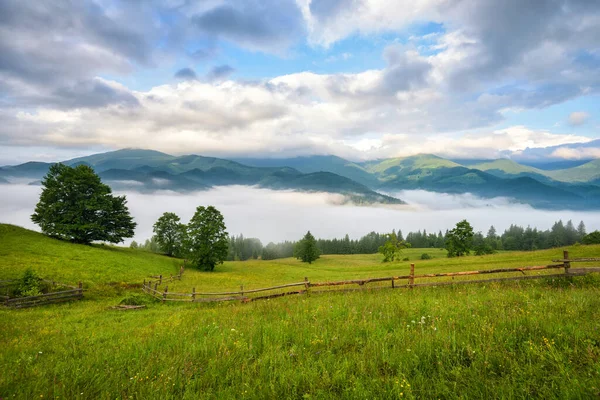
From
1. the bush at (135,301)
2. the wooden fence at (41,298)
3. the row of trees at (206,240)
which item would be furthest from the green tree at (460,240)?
the wooden fence at (41,298)

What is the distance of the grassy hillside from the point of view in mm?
30078

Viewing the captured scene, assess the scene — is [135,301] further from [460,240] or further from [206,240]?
[460,240]

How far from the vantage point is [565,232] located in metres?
154

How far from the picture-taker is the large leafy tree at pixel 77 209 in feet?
160

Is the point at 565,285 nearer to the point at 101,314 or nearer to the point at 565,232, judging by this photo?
the point at 101,314

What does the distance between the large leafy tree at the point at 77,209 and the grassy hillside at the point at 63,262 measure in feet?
11.1

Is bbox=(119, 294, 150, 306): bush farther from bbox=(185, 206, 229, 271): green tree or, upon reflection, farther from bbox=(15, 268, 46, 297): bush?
bbox=(185, 206, 229, 271): green tree

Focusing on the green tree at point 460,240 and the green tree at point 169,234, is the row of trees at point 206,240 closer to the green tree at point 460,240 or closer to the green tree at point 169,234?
the green tree at point 169,234

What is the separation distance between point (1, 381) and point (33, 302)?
2349cm

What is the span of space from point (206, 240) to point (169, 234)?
18.9 meters

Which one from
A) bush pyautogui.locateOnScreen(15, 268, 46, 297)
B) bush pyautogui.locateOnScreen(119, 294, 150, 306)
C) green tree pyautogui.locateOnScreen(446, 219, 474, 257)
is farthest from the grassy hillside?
green tree pyautogui.locateOnScreen(446, 219, 474, 257)

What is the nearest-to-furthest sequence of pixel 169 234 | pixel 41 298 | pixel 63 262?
pixel 41 298
pixel 63 262
pixel 169 234

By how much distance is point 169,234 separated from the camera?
238 feet

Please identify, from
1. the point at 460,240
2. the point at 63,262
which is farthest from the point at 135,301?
the point at 460,240
